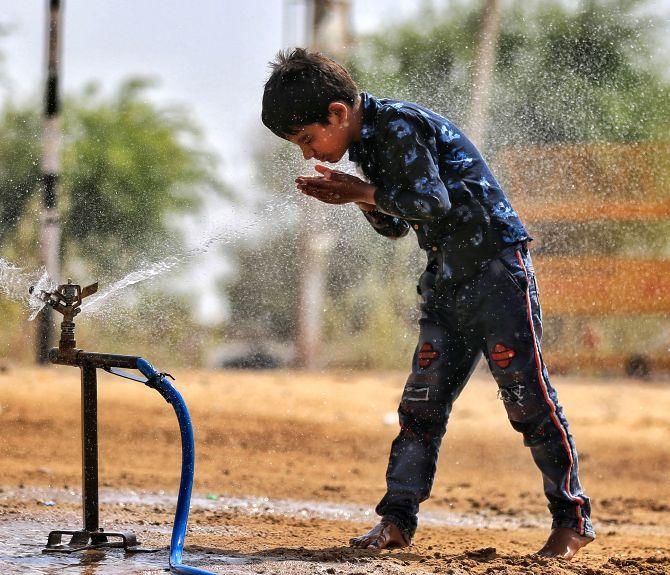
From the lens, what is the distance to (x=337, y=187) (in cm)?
311

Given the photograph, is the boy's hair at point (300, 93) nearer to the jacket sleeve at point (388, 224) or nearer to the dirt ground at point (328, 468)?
the jacket sleeve at point (388, 224)

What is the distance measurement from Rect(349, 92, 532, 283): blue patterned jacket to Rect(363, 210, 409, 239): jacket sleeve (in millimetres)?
113

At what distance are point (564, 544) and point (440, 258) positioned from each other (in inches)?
36.6

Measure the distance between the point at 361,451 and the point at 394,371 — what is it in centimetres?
422

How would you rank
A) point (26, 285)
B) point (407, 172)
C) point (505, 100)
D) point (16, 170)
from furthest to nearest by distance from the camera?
point (16, 170)
point (505, 100)
point (26, 285)
point (407, 172)

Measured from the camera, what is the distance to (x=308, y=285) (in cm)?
1115

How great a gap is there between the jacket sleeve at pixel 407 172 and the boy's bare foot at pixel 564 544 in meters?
1.04

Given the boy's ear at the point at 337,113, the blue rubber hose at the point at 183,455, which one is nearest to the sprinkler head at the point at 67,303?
the blue rubber hose at the point at 183,455

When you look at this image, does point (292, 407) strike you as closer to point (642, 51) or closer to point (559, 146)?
point (559, 146)

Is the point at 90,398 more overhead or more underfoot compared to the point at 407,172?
more underfoot

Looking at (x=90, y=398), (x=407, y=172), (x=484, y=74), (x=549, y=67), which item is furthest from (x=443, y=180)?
(x=484, y=74)

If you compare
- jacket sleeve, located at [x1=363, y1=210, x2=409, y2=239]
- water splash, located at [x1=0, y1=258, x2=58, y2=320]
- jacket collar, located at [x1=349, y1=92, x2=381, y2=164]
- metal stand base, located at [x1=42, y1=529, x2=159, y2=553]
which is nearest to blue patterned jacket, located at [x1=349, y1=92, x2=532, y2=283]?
jacket collar, located at [x1=349, y1=92, x2=381, y2=164]

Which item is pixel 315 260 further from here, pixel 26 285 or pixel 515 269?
pixel 515 269

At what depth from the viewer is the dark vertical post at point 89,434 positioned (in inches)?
123
